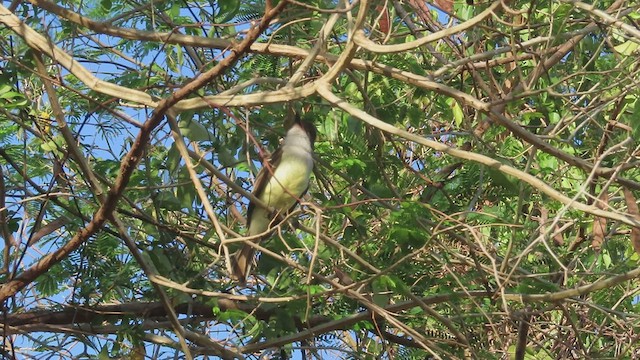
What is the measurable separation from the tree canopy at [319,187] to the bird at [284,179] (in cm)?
9

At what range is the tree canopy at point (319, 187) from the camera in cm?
407

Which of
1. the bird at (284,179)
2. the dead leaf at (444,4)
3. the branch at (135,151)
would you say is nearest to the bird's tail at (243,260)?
the bird at (284,179)

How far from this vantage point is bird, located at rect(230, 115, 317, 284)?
5094 millimetres

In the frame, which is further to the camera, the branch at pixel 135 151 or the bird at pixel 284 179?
the bird at pixel 284 179

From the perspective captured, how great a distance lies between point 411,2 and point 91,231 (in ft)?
6.13

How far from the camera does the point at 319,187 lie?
5617 millimetres

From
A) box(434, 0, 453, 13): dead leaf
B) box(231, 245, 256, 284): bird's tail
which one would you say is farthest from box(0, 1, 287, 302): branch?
box(434, 0, 453, 13): dead leaf

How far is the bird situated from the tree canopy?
0.09 m

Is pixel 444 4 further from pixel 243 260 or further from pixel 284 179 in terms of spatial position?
pixel 243 260

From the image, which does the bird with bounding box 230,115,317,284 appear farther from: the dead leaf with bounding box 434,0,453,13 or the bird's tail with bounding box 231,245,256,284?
the dead leaf with bounding box 434,0,453,13

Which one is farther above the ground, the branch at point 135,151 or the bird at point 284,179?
the bird at point 284,179

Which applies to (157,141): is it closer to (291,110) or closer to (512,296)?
(291,110)

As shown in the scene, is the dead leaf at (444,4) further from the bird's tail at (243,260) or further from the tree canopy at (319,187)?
the bird's tail at (243,260)

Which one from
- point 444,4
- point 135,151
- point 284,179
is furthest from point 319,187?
point 135,151
